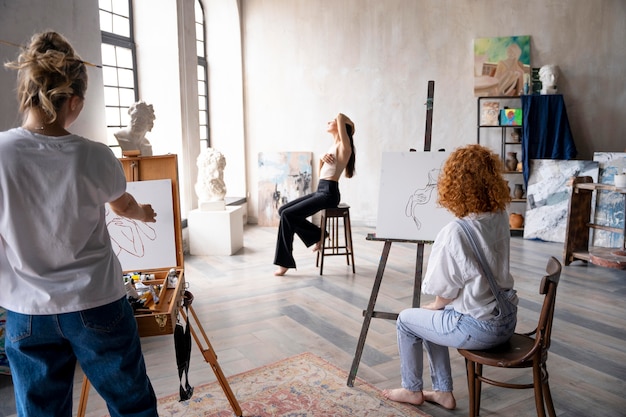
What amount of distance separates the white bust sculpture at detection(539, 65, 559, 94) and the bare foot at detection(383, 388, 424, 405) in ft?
17.6

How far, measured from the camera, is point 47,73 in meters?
1.47

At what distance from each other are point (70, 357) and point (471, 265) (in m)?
1.54

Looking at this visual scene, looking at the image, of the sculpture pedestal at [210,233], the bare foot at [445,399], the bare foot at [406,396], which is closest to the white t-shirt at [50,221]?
the bare foot at [406,396]

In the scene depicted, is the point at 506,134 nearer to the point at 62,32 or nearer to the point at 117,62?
the point at 117,62

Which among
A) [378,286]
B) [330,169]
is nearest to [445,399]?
[378,286]

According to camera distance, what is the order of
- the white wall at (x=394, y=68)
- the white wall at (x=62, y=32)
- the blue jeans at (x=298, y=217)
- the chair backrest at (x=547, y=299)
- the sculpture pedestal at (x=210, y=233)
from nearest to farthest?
the chair backrest at (x=547, y=299) < the white wall at (x=62, y=32) < the blue jeans at (x=298, y=217) < the sculpture pedestal at (x=210, y=233) < the white wall at (x=394, y=68)

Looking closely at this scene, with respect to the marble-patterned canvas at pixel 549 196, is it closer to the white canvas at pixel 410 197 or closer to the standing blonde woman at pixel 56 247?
the white canvas at pixel 410 197

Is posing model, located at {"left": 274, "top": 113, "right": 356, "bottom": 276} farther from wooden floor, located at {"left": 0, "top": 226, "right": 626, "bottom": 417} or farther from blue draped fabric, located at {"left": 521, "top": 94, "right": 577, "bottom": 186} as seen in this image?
blue draped fabric, located at {"left": 521, "top": 94, "right": 577, "bottom": 186}

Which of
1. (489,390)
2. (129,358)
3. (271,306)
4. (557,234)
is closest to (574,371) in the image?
(489,390)

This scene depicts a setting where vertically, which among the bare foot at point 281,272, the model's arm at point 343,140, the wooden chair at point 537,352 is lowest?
the bare foot at point 281,272

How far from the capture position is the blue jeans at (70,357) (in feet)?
5.04

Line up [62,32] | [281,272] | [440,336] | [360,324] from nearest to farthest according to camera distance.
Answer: [440,336] < [360,324] < [62,32] < [281,272]

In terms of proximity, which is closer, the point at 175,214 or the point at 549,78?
A: the point at 175,214

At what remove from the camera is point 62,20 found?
422 cm
